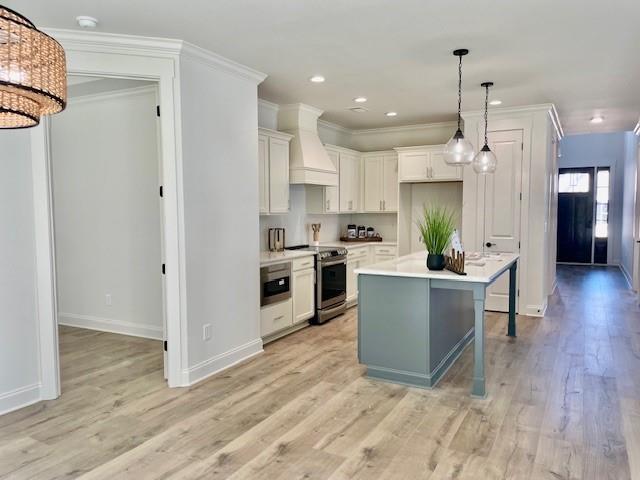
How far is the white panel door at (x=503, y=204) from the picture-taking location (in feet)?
19.7

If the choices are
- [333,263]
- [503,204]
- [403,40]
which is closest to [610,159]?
[503,204]

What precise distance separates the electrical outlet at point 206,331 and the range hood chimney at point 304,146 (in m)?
2.30

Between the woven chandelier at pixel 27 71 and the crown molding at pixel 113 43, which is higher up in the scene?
the crown molding at pixel 113 43

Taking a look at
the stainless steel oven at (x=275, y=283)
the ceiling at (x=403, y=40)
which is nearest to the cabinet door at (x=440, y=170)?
the ceiling at (x=403, y=40)

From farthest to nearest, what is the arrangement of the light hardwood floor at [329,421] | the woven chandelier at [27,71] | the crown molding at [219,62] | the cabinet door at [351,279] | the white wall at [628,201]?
the white wall at [628,201]
the cabinet door at [351,279]
the crown molding at [219,62]
the light hardwood floor at [329,421]
the woven chandelier at [27,71]

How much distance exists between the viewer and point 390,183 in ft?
23.4

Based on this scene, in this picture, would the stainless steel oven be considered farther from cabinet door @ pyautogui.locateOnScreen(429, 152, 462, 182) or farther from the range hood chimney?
cabinet door @ pyautogui.locateOnScreen(429, 152, 462, 182)

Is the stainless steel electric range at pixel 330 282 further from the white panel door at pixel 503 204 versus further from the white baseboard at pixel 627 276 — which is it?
the white baseboard at pixel 627 276

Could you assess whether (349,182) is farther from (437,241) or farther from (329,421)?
(329,421)

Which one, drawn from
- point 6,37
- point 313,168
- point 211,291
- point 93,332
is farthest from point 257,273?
point 6,37

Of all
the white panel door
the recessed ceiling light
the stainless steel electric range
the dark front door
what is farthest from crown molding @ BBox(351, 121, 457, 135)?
the dark front door

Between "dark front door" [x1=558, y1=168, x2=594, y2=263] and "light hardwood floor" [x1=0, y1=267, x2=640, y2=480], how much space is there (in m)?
7.64

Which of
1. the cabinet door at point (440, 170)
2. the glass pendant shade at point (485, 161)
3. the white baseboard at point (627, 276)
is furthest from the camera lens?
the white baseboard at point (627, 276)

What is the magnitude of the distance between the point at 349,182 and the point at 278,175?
74.8 inches
